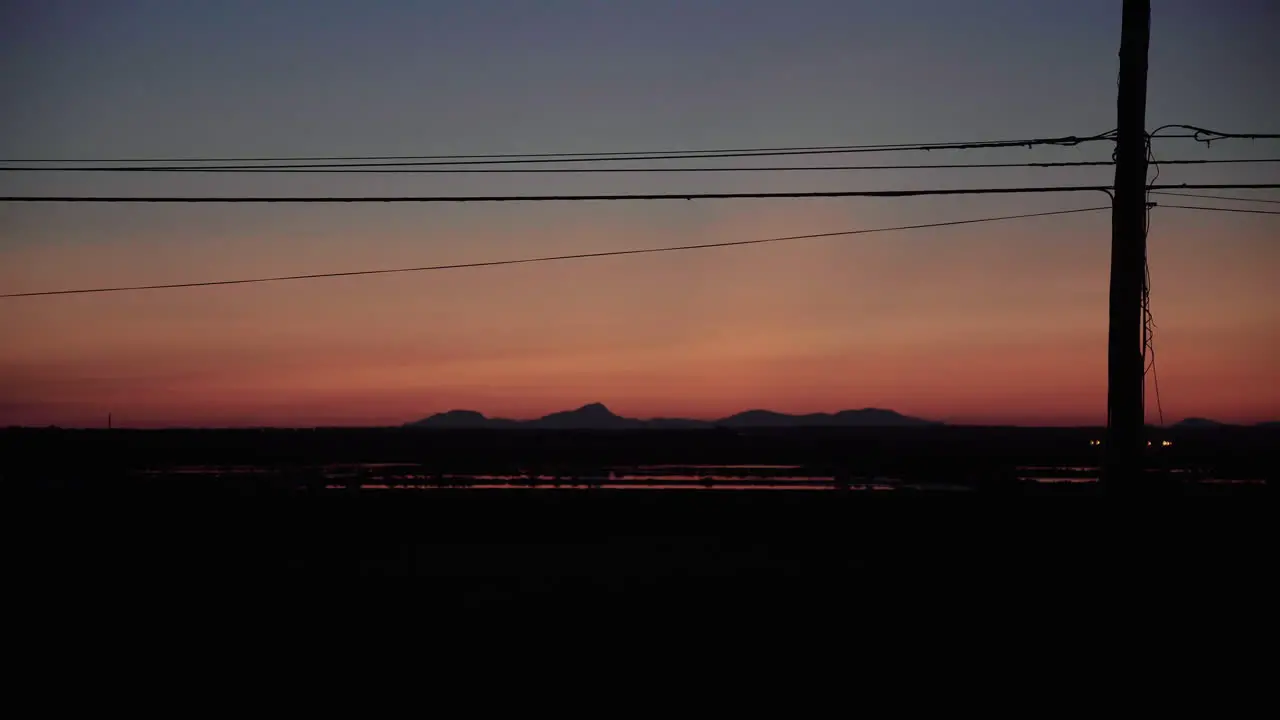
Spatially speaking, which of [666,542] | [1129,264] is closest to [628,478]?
[666,542]

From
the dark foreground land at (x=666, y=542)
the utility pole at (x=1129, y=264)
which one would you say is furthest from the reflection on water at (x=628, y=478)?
the utility pole at (x=1129, y=264)

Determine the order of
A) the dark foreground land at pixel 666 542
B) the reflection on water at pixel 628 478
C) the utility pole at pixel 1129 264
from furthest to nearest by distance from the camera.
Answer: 1. the reflection on water at pixel 628 478
2. the dark foreground land at pixel 666 542
3. the utility pole at pixel 1129 264

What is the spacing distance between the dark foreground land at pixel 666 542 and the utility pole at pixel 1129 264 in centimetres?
74

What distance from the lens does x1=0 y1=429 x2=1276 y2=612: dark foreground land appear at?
1627cm

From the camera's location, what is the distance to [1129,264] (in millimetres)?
12586

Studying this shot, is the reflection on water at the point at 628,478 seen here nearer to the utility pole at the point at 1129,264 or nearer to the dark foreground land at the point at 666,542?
the dark foreground land at the point at 666,542

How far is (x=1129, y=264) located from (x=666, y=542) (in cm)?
1274

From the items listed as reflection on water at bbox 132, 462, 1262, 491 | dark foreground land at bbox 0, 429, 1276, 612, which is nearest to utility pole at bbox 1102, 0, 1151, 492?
dark foreground land at bbox 0, 429, 1276, 612

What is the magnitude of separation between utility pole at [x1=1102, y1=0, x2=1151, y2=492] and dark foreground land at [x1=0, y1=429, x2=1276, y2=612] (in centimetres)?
74

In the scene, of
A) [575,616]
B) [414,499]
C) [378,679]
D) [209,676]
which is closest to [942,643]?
[575,616]

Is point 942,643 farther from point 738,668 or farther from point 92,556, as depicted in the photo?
point 92,556

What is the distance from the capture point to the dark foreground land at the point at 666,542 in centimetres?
1627

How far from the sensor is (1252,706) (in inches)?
420

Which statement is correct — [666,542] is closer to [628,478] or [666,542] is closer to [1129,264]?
[1129,264]
